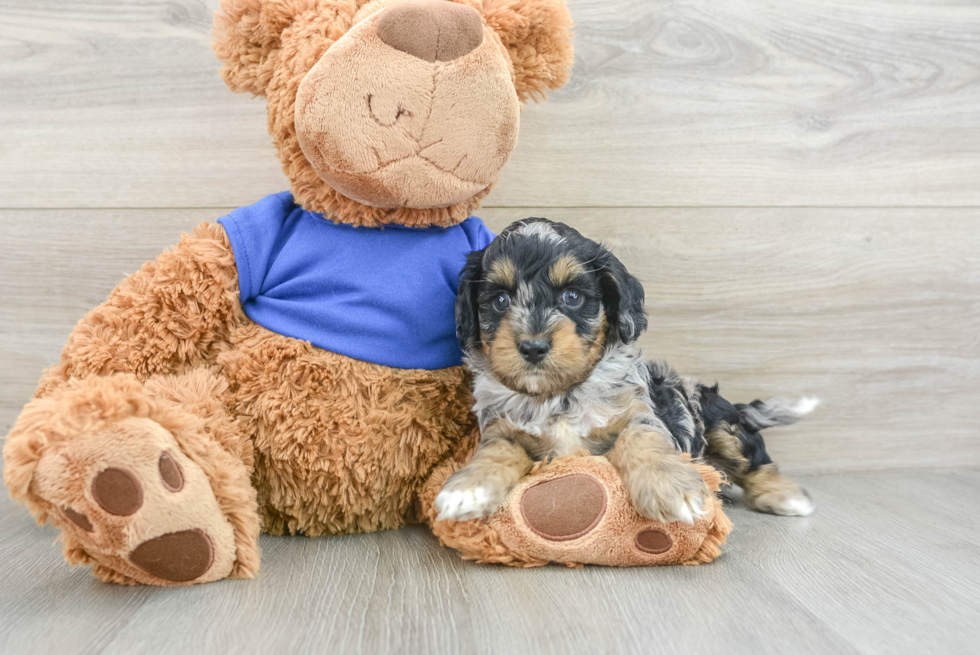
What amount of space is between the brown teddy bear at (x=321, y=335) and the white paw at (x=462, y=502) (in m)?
0.06

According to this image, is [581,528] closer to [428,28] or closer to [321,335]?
[321,335]

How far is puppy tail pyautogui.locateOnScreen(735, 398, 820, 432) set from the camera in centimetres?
194

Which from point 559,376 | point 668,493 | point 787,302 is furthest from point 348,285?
point 787,302

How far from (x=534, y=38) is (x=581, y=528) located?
104 cm

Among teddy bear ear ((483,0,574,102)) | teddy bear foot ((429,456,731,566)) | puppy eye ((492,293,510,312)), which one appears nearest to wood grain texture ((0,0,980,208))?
teddy bear ear ((483,0,574,102))

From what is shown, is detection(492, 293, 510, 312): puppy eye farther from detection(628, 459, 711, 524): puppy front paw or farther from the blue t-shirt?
detection(628, 459, 711, 524): puppy front paw

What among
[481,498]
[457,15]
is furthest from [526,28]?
[481,498]

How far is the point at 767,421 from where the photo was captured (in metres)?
1.94

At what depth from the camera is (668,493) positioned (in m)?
1.26

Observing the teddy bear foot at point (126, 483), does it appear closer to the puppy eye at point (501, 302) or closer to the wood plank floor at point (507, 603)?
the wood plank floor at point (507, 603)

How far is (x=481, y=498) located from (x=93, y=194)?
1.48m

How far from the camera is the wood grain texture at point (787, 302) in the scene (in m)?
2.02

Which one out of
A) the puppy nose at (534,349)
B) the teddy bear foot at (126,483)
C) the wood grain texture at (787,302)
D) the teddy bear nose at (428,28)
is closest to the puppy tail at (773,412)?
the wood grain texture at (787,302)

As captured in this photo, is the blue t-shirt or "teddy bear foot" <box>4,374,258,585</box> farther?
the blue t-shirt
